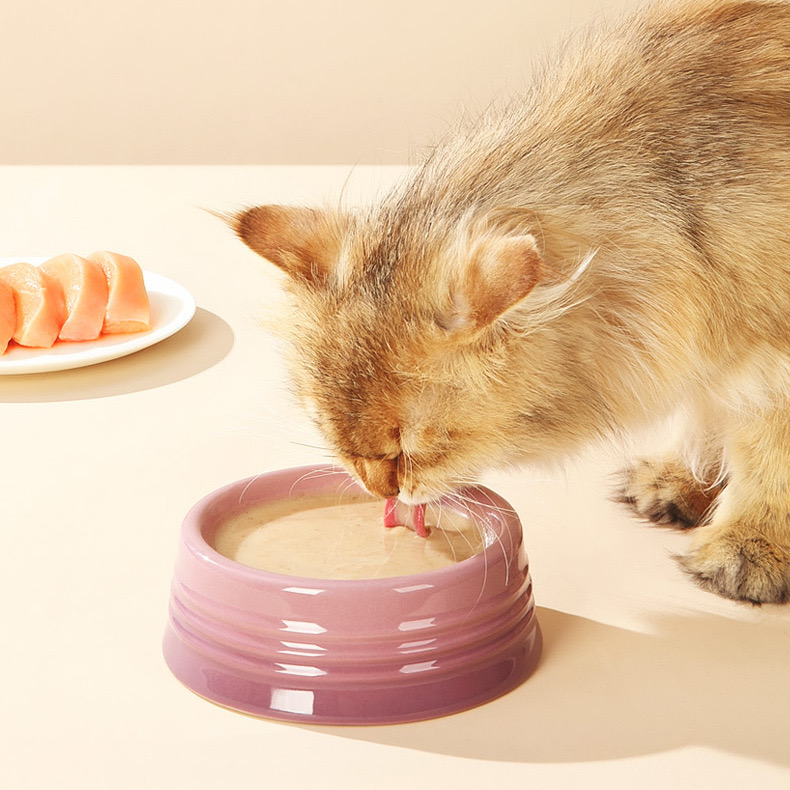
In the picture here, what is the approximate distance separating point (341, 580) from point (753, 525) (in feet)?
2.06

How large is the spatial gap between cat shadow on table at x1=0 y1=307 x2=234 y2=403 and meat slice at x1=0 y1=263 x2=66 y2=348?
0.07 meters

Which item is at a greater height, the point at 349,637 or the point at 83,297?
the point at 349,637

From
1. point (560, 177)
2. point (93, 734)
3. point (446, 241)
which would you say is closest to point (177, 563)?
point (93, 734)

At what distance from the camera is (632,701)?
1.42m

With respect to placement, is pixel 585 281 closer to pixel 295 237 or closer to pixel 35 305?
pixel 295 237

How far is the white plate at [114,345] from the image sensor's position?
7.57 ft

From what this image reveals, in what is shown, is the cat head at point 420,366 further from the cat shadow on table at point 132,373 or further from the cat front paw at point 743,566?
the cat shadow on table at point 132,373

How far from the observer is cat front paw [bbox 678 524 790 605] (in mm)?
1617

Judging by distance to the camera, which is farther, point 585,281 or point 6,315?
point 6,315

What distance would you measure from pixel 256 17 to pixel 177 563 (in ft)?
12.0

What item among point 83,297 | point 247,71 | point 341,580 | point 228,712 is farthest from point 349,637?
point 247,71

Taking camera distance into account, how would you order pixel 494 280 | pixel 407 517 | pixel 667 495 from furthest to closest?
pixel 667 495 < pixel 407 517 < pixel 494 280

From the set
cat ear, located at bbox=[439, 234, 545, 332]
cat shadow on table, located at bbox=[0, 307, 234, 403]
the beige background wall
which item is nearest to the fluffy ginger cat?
cat ear, located at bbox=[439, 234, 545, 332]

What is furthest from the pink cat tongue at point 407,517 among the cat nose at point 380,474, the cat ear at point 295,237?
the cat ear at point 295,237
